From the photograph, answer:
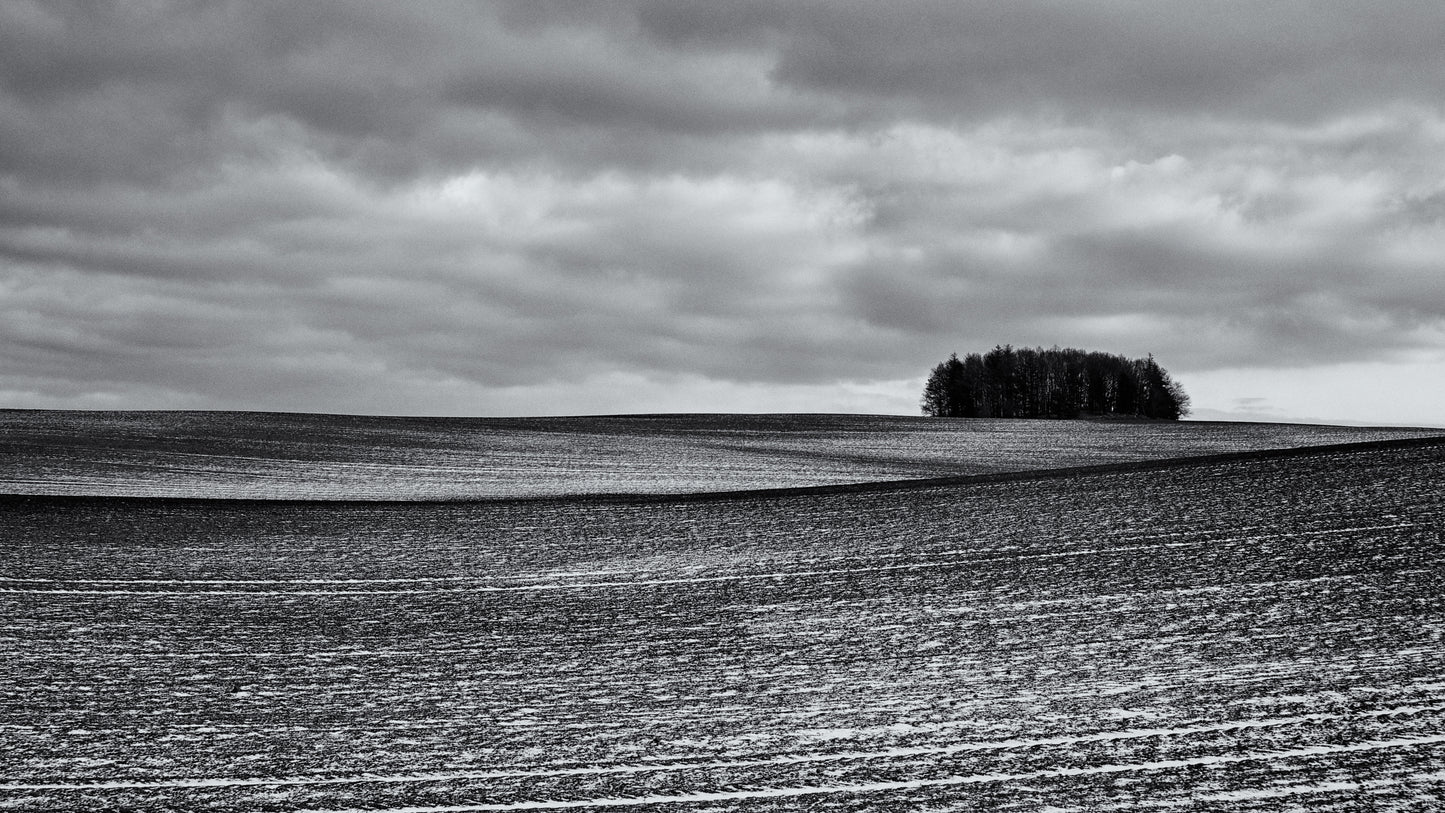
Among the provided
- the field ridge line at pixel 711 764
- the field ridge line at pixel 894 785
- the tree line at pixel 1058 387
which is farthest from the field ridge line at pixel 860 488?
the tree line at pixel 1058 387

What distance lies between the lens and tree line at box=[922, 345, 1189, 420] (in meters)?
70.6

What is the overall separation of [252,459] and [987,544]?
66.5 feet

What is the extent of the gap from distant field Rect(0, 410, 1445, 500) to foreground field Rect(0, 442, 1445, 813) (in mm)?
7990

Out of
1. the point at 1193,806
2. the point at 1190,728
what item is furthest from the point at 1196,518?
the point at 1193,806

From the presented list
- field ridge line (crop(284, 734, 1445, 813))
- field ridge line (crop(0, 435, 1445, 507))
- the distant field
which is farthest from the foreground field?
the distant field

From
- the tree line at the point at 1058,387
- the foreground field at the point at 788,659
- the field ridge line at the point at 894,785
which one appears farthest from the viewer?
the tree line at the point at 1058,387

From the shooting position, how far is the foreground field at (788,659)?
4.01 metres

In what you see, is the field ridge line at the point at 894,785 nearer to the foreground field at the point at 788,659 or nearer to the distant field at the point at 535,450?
the foreground field at the point at 788,659

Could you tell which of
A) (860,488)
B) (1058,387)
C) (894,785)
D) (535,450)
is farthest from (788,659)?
(1058,387)

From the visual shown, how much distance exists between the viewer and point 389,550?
11.2 meters

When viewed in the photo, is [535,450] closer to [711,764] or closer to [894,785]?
[711,764]

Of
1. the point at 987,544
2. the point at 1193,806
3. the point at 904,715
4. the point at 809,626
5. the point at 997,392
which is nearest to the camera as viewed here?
the point at 1193,806

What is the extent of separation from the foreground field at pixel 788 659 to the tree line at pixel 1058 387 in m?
60.1

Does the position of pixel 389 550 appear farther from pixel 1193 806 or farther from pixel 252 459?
pixel 252 459
